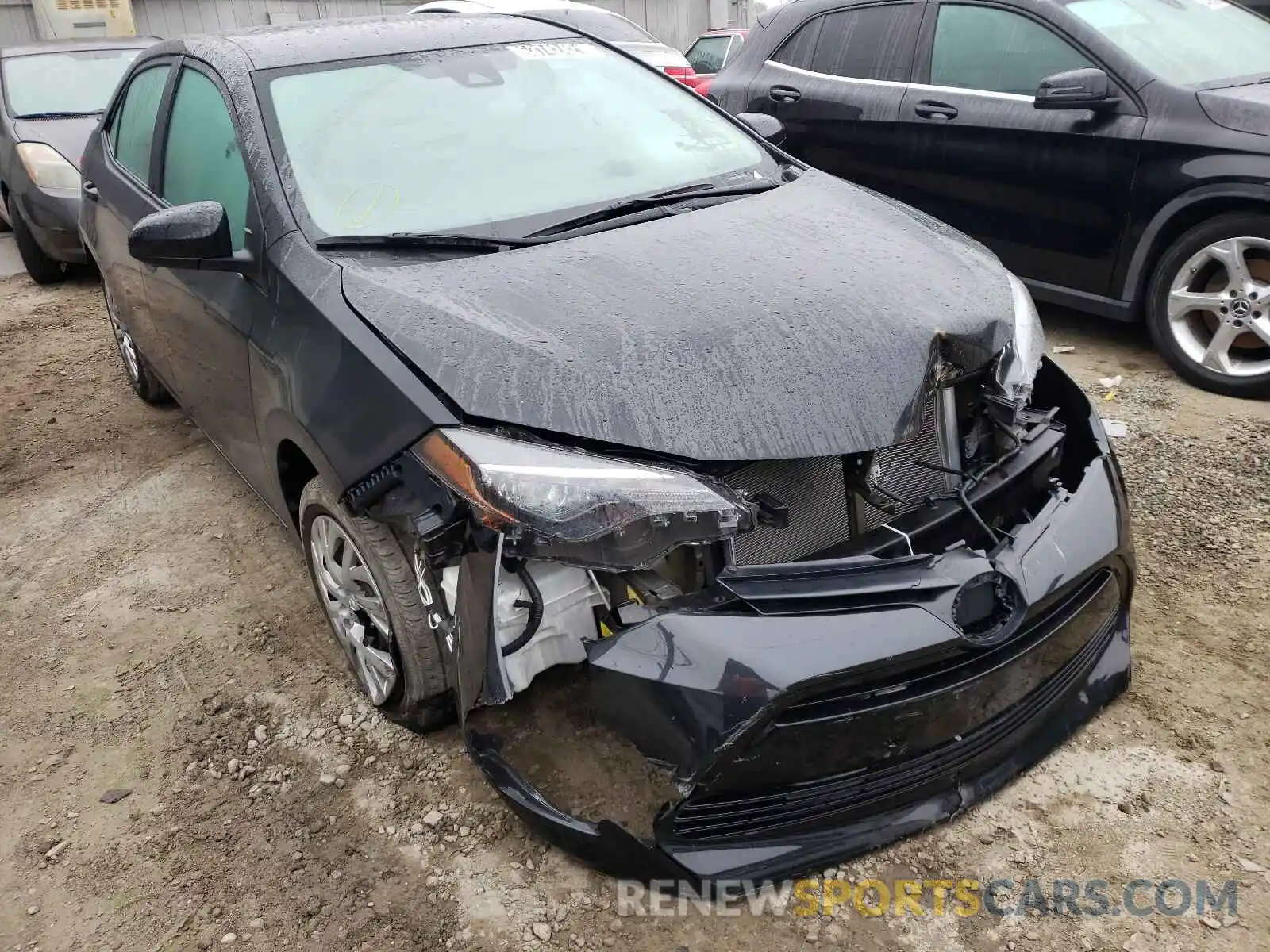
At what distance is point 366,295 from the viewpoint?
2156mm

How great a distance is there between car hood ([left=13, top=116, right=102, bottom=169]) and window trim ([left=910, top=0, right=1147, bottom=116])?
5274 millimetres

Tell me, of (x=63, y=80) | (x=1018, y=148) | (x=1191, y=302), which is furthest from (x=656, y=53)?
(x=1191, y=302)

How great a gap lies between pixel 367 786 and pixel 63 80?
22.7 feet

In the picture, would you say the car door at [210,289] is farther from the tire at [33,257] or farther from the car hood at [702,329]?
the tire at [33,257]

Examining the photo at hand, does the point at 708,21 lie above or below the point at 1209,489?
above

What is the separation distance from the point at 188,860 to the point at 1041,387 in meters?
2.35

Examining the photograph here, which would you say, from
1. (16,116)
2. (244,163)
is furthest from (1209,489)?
(16,116)

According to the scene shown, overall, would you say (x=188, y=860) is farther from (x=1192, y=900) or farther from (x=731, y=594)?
(x=1192, y=900)

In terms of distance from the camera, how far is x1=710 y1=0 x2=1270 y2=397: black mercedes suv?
3.79 meters

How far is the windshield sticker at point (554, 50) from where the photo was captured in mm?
3076

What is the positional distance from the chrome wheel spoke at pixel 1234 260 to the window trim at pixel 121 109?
3.90 metres

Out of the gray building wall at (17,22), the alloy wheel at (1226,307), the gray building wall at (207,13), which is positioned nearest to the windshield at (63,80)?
the gray building wall at (207,13)

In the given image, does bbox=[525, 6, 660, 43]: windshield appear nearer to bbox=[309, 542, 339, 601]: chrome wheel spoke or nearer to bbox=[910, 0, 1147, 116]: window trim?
bbox=[910, 0, 1147, 116]: window trim

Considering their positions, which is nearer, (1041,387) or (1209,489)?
(1041,387)
